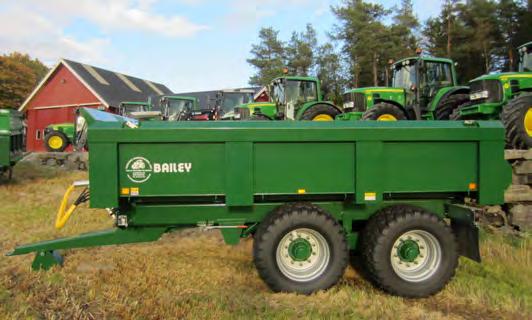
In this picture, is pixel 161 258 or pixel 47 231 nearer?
pixel 161 258

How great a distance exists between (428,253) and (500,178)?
42.3 inches

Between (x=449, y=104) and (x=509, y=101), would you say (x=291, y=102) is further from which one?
(x=509, y=101)

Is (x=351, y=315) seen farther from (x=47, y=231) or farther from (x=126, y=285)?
(x=47, y=231)

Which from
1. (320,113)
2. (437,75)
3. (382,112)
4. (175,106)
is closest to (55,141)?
(175,106)

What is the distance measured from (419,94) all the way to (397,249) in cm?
719

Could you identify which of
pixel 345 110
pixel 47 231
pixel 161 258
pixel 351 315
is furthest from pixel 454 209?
pixel 345 110

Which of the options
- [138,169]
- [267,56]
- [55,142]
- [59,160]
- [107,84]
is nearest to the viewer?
[138,169]

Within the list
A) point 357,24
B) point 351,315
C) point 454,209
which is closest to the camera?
point 351,315

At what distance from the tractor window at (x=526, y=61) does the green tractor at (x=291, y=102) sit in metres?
4.43

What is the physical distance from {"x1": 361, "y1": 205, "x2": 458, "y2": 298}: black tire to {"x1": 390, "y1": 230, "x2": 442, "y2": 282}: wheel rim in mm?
26

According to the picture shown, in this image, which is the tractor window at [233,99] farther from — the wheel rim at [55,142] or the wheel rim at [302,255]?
the wheel rim at [302,255]

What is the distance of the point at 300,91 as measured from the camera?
12.4 m

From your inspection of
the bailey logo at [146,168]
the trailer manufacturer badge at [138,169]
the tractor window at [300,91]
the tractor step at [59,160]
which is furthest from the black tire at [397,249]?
the tractor step at [59,160]

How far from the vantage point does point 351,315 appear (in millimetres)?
3518
